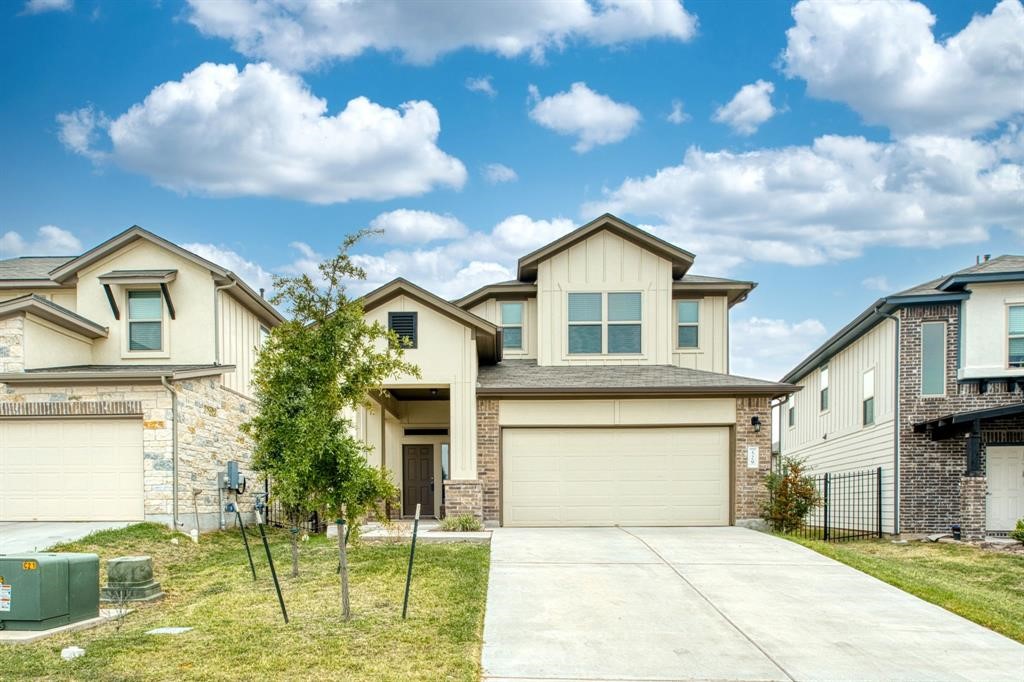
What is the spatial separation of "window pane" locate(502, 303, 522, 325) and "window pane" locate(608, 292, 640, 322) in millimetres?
2786

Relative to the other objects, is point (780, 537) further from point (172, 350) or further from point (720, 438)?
point (172, 350)

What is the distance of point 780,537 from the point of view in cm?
1691

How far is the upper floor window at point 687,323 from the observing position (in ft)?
74.0

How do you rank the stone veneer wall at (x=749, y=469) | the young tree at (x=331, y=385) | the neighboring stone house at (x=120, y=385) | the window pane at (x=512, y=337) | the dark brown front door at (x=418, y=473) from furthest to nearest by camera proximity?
the dark brown front door at (x=418, y=473) < the window pane at (x=512, y=337) < the stone veneer wall at (x=749, y=469) < the neighboring stone house at (x=120, y=385) < the young tree at (x=331, y=385)

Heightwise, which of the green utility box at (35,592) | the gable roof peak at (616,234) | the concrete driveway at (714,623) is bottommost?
the concrete driveway at (714,623)

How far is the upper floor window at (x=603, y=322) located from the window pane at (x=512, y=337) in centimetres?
203

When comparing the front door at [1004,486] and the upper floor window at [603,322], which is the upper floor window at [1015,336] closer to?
the front door at [1004,486]

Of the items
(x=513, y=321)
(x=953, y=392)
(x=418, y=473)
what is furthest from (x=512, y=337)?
(x=953, y=392)

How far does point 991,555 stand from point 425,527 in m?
11.5

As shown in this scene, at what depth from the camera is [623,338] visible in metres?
21.3

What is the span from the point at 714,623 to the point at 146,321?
50.4 feet

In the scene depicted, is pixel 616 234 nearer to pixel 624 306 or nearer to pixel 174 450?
pixel 624 306

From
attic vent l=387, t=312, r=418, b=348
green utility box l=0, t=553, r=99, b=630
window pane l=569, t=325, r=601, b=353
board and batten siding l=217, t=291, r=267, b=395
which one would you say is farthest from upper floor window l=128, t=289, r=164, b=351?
green utility box l=0, t=553, r=99, b=630

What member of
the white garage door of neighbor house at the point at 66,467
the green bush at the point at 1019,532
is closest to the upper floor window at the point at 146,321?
the white garage door of neighbor house at the point at 66,467
